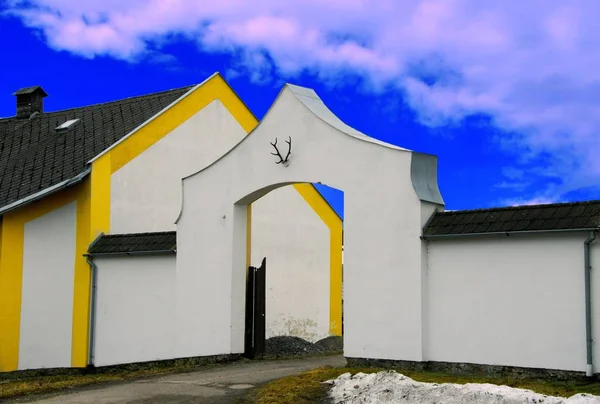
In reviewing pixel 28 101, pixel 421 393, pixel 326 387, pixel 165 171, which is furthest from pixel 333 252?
pixel 421 393

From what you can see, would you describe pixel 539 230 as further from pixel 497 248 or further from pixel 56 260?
pixel 56 260

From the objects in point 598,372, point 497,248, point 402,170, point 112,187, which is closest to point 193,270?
point 112,187

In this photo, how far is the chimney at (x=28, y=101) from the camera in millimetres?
24250

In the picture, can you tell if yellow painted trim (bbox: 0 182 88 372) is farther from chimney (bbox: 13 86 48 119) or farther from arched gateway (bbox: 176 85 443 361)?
chimney (bbox: 13 86 48 119)

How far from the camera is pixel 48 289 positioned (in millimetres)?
18125

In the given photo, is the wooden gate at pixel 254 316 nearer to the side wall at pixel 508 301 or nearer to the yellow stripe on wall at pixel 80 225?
the yellow stripe on wall at pixel 80 225

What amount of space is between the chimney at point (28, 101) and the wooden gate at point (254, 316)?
12.0m

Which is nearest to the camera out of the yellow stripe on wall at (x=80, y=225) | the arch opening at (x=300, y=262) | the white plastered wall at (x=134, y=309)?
the white plastered wall at (x=134, y=309)

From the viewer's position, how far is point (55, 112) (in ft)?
77.3

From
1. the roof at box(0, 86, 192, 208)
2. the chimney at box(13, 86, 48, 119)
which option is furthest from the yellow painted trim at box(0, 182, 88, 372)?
the chimney at box(13, 86, 48, 119)

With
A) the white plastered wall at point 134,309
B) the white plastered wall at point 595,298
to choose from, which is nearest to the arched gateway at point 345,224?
the white plastered wall at point 134,309

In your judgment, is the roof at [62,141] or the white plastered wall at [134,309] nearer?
the white plastered wall at [134,309]

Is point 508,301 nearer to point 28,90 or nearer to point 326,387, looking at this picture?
point 326,387

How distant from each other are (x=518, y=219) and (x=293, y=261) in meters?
10.7
